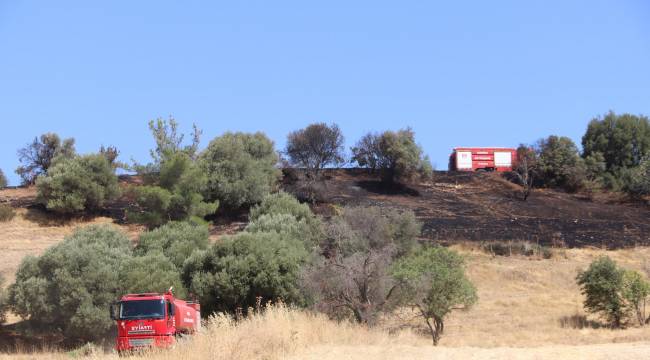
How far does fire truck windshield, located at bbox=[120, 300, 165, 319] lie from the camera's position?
21.2m

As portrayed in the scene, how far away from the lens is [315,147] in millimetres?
74688

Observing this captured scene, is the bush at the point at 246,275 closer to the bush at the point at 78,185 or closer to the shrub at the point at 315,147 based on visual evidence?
the bush at the point at 78,185

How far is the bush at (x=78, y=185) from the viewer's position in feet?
178

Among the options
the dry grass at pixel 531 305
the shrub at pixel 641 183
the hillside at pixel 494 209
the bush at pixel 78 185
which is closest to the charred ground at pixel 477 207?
the hillside at pixel 494 209

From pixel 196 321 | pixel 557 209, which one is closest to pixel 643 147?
pixel 557 209

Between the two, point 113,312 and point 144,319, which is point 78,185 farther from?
point 144,319

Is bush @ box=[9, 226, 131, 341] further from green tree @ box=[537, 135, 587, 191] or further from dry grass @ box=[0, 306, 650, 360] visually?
green tree @ box=[537, 135, 587, 191]

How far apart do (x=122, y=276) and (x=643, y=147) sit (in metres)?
79.3

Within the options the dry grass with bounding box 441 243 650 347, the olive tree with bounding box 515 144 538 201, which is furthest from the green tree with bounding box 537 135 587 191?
the dry grass with bounding box 441 243 650 347

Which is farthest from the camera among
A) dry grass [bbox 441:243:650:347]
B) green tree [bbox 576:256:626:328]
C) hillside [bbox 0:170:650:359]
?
green tree [bbox 576:256:626:328]

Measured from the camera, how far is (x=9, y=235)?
160ft

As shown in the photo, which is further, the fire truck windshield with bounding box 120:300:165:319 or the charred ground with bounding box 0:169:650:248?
the charred ground with bounding box 0:169:650:248

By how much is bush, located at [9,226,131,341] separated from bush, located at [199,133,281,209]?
76.9 feet

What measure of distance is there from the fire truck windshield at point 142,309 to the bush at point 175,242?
42.3ft
